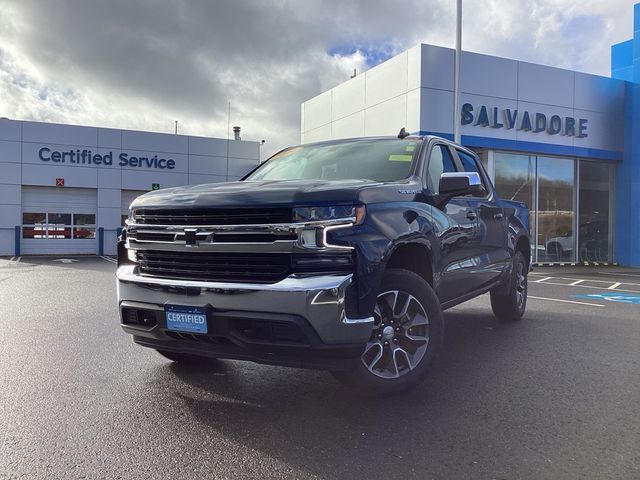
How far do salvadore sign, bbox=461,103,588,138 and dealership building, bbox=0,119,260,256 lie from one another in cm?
1523

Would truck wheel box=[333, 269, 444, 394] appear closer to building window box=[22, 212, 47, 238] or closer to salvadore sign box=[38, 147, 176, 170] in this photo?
salvadore sign box=[38, 147, 176, 170]

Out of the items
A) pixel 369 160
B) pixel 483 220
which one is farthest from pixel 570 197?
pixel 369 160

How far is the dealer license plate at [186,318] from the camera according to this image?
3373mm

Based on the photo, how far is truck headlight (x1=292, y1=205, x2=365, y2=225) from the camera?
3.30m

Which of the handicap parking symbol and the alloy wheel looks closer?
the alloy wheel

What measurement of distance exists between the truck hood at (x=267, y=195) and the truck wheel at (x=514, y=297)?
12.6 ft

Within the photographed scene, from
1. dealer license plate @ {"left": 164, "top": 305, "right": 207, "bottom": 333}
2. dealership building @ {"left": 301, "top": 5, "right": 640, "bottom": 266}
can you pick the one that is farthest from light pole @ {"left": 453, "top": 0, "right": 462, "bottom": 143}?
dealer license plate @ {"left": 164, "top": 305, "right": 207, "bottom": 333}

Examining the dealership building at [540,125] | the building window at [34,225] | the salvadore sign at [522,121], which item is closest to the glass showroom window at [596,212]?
the dealership building at [540,125]

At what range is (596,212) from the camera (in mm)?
20797

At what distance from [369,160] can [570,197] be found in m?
17.9

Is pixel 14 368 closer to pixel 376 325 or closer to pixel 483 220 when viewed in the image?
pixel 376 325

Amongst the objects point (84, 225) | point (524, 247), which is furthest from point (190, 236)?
point (84, 225)

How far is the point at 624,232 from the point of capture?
67.3 ft

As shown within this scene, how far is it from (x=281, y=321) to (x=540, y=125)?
57.8ft
